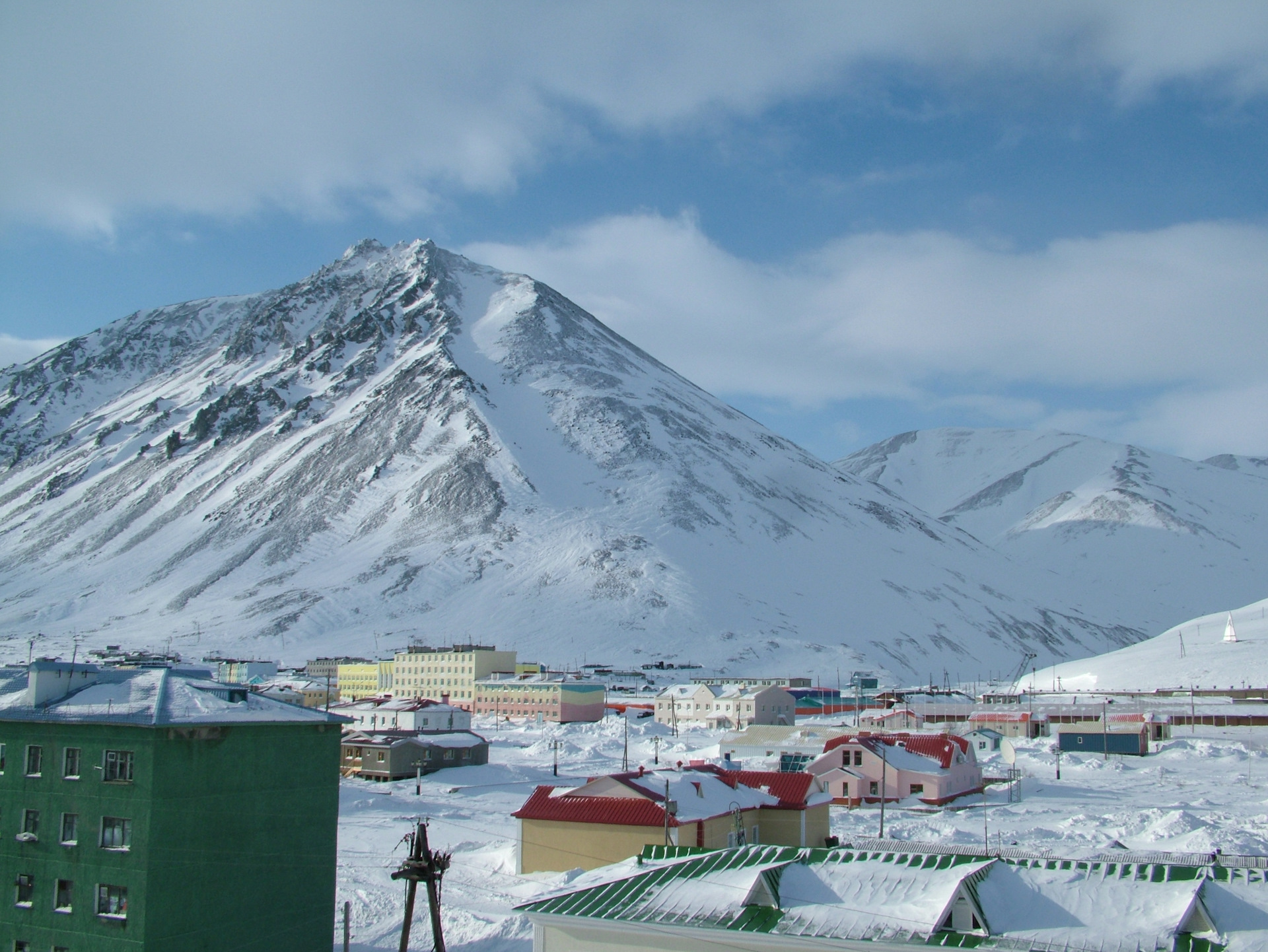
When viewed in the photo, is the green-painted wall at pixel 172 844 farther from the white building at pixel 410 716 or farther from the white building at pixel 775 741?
the white building at pixel 410 716

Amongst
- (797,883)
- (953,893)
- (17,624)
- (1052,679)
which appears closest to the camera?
(953,893)

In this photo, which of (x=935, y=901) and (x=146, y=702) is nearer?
(x=935, y=901)

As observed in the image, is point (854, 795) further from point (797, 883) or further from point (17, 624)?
point (17, 624)

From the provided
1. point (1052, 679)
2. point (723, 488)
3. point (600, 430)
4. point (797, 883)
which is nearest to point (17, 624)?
point (600, 430)

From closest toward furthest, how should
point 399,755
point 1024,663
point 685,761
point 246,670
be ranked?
1. point 399,755
2. point 685,761
3. point 246,670
4. point 1024,663

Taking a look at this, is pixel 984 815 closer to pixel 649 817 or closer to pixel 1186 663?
pixel 649 817

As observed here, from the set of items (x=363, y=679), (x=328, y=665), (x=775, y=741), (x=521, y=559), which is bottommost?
(x=775, y=741)

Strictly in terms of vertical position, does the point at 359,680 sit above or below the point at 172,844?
above

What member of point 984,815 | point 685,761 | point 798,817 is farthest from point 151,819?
point 685,761
